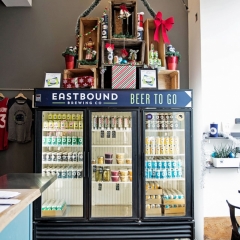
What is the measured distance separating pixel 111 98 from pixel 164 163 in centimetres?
113

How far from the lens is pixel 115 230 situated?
9.67 feet

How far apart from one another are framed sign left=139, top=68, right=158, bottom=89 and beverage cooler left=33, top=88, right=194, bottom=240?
0.69 ft

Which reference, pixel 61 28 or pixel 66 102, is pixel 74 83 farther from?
pixel 61 28

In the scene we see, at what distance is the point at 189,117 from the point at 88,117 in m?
1.27

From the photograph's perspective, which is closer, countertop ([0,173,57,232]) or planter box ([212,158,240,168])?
countertop ([0,173,57,232])

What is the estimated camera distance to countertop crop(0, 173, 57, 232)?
3.95 ft

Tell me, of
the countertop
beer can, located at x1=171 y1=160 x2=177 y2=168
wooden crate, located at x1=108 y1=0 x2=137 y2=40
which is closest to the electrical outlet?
beer can, located at x1=171 y1=160 x2=177 y2=168

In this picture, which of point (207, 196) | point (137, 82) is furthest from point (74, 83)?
point (207, 196)

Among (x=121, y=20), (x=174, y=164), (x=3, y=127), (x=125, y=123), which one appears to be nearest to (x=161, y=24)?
(x=121, y=20)

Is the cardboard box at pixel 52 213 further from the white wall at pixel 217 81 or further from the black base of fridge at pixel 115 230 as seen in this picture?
the white wall at pixel 217 81

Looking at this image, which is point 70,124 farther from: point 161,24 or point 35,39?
point 161,24

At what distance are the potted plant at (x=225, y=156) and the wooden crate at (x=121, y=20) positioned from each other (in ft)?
6.31

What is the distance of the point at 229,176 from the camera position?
3.36 metres

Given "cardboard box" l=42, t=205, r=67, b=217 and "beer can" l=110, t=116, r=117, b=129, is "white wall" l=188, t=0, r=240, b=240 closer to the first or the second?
"beer can" l=110, t=116, r=117, b=129
